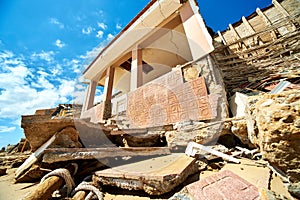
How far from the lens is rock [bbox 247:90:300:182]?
769 mm

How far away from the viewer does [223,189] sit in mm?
1015

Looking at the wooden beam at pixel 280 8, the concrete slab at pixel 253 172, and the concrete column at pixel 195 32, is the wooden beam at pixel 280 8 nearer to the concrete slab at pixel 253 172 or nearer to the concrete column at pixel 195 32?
the concrete column at pixel 195 32

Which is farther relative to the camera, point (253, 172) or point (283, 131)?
point (253, 172)

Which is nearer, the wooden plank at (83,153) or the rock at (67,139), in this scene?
the wooden plank at (83,153)

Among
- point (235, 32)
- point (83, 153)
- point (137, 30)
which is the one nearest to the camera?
point (83, 153)

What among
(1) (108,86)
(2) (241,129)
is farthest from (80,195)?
(1) (108,86)

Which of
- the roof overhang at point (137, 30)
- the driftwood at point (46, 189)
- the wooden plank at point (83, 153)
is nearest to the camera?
the driftwood at point (46, 189)

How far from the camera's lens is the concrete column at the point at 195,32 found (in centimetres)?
289

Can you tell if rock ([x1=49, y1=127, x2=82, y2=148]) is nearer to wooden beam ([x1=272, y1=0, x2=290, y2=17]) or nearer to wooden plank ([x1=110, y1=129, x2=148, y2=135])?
wooden plank ([x1=110, y1=129, x2=148, y2=135])

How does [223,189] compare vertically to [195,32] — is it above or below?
below

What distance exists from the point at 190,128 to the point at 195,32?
8.42 feet

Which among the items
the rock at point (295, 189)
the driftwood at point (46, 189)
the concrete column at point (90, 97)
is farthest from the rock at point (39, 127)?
the concrete column at point (90, 97)

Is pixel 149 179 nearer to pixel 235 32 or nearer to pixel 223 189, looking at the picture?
pixel 223 189

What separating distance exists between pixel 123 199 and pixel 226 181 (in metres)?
1.00
